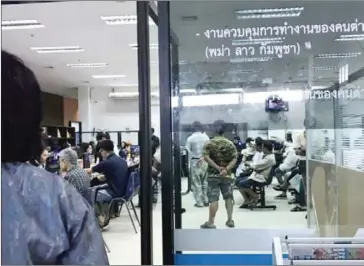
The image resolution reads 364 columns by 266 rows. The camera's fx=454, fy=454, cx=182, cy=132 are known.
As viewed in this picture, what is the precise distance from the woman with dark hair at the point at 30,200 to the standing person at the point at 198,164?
149 cm

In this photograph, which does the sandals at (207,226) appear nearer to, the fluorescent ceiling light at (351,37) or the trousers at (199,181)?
the trousers at (199,181)

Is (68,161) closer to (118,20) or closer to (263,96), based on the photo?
(118,20)

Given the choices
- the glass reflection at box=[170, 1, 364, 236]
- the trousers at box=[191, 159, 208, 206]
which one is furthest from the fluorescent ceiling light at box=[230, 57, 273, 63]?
the trousers at box=[191, 159, 208, 206]

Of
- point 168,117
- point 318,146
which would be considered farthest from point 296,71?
point 168,117

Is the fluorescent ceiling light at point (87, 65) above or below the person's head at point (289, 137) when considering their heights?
above

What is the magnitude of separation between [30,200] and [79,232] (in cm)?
16

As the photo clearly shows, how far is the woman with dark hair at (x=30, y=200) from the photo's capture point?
1219 millimetres

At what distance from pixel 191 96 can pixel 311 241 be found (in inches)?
46.0

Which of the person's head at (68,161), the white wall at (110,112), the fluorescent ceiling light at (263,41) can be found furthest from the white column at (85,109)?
the fluorescent ceiling light at (263,41)

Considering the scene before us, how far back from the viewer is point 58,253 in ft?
4.01

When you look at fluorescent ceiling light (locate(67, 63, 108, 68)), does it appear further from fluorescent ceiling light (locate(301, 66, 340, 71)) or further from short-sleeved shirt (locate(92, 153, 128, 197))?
fluorescent ceiling light (locate(301, 66, 340, 71))

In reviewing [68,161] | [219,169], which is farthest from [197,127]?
[68,161]

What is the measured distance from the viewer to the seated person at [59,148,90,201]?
421cm

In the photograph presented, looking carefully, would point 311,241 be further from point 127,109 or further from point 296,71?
point 127,109
